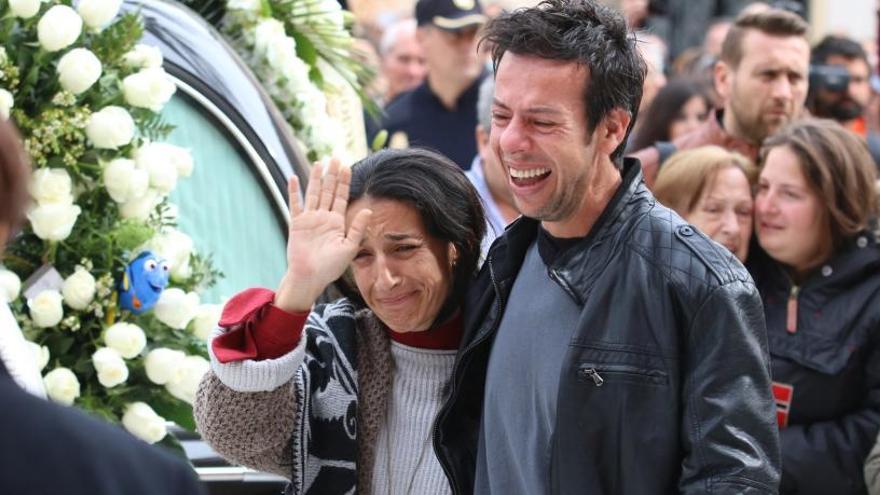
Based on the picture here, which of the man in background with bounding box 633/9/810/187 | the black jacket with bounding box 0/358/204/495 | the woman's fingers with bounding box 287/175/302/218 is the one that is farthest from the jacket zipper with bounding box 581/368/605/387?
the man in background with bounding box 633/9/810/187

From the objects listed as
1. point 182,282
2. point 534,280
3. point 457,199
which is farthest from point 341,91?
point 534,280

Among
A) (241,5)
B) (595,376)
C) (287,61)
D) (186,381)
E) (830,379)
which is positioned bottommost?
(830,379)

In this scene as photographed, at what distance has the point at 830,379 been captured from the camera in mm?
4457

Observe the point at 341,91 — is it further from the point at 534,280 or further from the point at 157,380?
the point at 534,280

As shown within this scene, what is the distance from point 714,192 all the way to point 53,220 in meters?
2.10

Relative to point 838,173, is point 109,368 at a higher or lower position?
lower

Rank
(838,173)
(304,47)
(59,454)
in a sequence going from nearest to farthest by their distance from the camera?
(59,454)
(838,173)
(304,47)

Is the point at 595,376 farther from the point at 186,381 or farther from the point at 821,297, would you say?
the point at 821,297

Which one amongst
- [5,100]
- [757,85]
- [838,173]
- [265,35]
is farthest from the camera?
[757,85]

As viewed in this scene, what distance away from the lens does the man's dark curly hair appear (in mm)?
3117

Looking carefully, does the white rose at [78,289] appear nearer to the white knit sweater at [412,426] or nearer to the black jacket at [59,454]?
the white knit sweater at [412,426]

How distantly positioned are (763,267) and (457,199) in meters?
1.72

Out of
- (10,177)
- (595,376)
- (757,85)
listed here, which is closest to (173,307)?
(595,376)

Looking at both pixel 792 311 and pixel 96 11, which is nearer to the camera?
pixel 96 11
